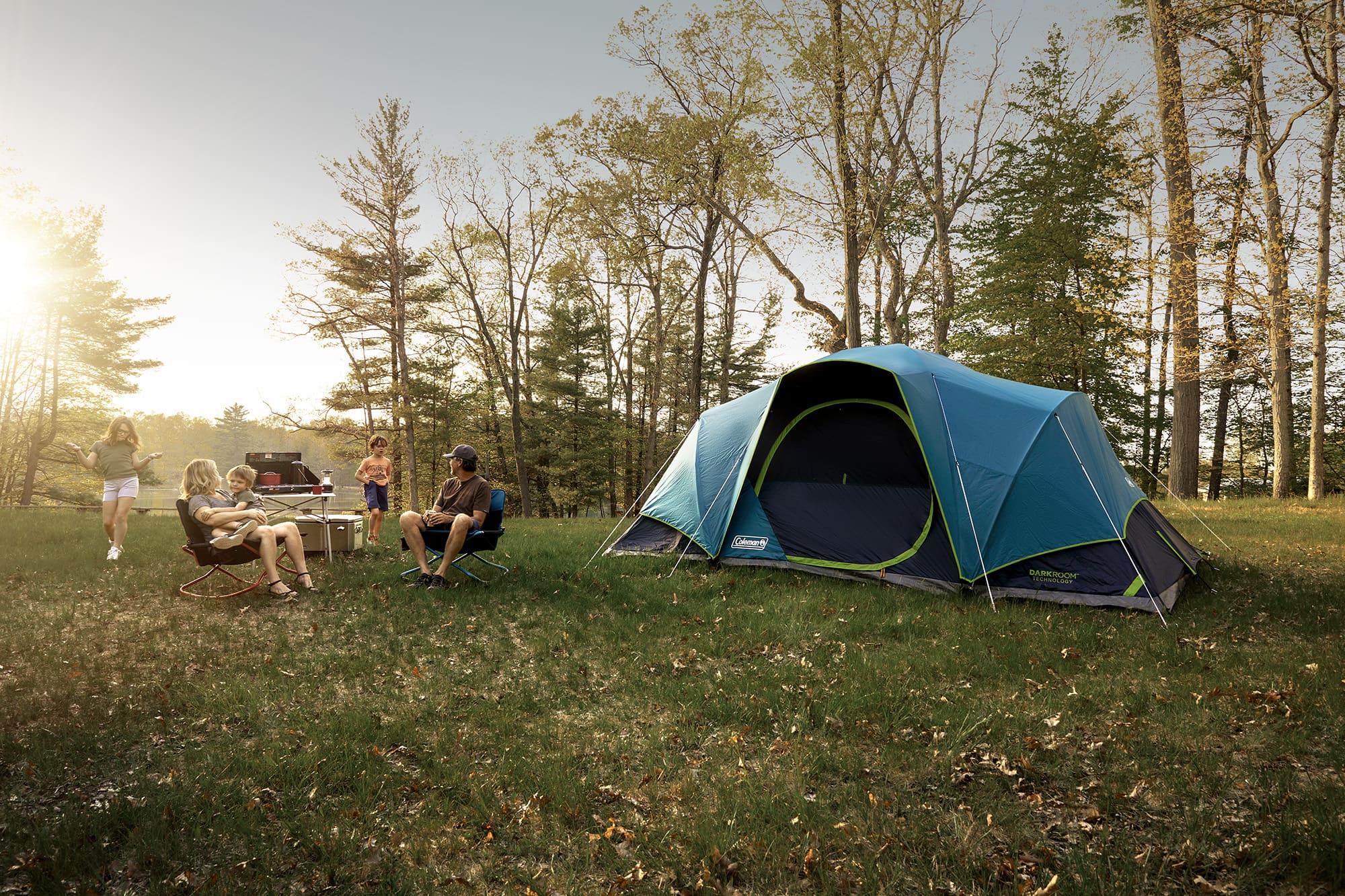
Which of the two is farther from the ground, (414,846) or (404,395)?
(404,395)

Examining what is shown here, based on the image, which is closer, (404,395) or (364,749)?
(364,749)

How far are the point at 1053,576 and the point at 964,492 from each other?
107cm

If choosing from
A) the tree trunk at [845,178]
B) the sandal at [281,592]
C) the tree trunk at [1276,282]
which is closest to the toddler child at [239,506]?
the sandal at [281,592]

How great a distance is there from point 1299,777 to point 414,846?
4.13 meters

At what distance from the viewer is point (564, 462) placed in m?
25.9

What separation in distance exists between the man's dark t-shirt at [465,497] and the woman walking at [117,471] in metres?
3.57

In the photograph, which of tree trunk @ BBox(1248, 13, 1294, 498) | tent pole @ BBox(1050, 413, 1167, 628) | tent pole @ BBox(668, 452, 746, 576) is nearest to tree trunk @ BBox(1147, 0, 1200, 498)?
tree trunk @ BBox(1248, 13, 1294, 498)

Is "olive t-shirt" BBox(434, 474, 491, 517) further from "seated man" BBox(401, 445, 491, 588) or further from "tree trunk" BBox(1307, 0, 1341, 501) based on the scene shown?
Answer: "tree trunk" BBox(1307, 0, 1341, 501)

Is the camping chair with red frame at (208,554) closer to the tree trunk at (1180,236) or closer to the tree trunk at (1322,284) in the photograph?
the tree trunk at (1180,236)

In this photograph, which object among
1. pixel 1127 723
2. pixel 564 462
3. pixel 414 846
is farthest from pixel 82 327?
pixel 1127 723

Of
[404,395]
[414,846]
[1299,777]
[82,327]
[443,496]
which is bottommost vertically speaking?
[414,846]

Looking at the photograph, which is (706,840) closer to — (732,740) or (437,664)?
(732,740)

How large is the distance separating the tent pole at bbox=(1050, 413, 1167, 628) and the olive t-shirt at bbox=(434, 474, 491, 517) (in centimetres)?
580

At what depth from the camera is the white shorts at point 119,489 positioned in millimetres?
7766
